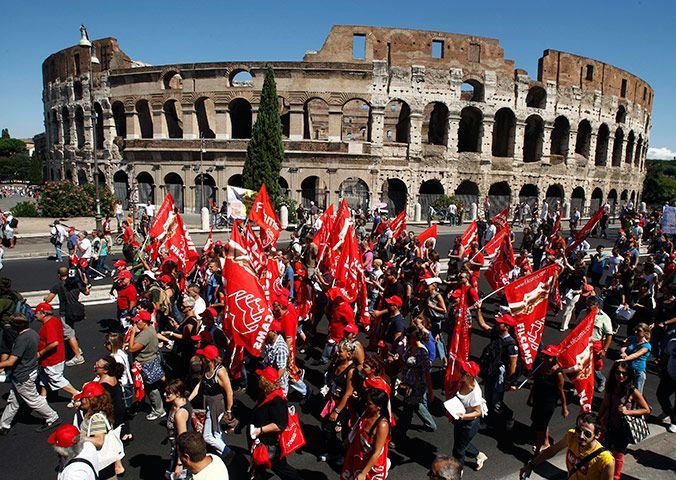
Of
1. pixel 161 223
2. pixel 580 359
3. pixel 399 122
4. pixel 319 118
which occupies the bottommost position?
pixel 580 359

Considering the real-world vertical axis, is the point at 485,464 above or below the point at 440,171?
below

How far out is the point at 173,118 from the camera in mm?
38344

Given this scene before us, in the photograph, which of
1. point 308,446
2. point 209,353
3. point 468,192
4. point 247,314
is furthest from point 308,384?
point 468,192

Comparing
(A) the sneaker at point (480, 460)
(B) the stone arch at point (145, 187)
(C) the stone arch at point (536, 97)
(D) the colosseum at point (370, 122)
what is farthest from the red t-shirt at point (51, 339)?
(C) the stone arch at point (536, 97)

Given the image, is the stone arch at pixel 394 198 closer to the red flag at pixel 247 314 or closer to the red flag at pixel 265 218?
the red flag at pixel 265 218

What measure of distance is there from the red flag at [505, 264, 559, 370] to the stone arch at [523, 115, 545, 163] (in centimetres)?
3421

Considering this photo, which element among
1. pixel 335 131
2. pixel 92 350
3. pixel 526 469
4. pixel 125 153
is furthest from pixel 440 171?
pixel 526 469

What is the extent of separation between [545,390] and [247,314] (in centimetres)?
415

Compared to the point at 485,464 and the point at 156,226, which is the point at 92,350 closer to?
the point at 156,226

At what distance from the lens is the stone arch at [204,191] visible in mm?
35406

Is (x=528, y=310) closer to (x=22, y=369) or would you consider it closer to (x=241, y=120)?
(x=22, y=369)

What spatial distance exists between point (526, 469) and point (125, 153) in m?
39.4

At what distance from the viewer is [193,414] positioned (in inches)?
212

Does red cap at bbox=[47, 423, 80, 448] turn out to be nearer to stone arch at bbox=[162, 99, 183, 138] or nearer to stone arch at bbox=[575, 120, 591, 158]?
stone arch at bbox=[162, 99, 183, 138]
